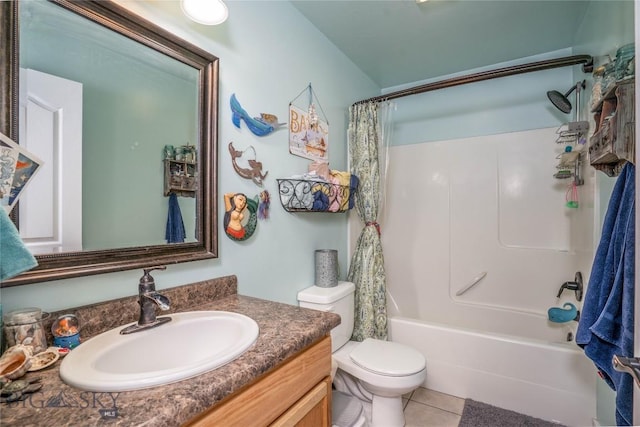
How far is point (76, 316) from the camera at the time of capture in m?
0.82

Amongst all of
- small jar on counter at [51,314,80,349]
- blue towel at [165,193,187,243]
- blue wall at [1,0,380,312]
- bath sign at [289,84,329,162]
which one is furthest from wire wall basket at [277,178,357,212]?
small jar on counter at [51,314,80,349]

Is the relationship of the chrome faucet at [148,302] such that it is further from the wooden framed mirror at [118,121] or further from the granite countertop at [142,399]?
the granite countertop at [142,399]

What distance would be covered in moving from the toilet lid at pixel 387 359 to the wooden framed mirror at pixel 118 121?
101cm

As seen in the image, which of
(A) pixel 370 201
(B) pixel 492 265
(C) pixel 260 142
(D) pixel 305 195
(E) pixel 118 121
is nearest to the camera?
(E) pixel 118 121

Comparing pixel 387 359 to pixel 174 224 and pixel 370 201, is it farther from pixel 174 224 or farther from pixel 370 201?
pixel 174 224

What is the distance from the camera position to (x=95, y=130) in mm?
914

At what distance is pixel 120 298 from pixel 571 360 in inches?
90.2

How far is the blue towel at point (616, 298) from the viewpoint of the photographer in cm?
→ 78

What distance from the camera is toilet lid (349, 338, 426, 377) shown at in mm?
1520

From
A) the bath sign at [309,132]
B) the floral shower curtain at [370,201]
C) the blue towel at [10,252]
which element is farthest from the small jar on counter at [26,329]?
the floral shower curtain at [370,201]

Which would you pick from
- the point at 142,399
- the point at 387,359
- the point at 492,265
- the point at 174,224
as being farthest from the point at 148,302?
the point at 492,265

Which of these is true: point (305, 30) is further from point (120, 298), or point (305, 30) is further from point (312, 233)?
point (120, 298)

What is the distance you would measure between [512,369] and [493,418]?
31cm

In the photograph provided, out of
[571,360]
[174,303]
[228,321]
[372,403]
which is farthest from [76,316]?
[571,360]
